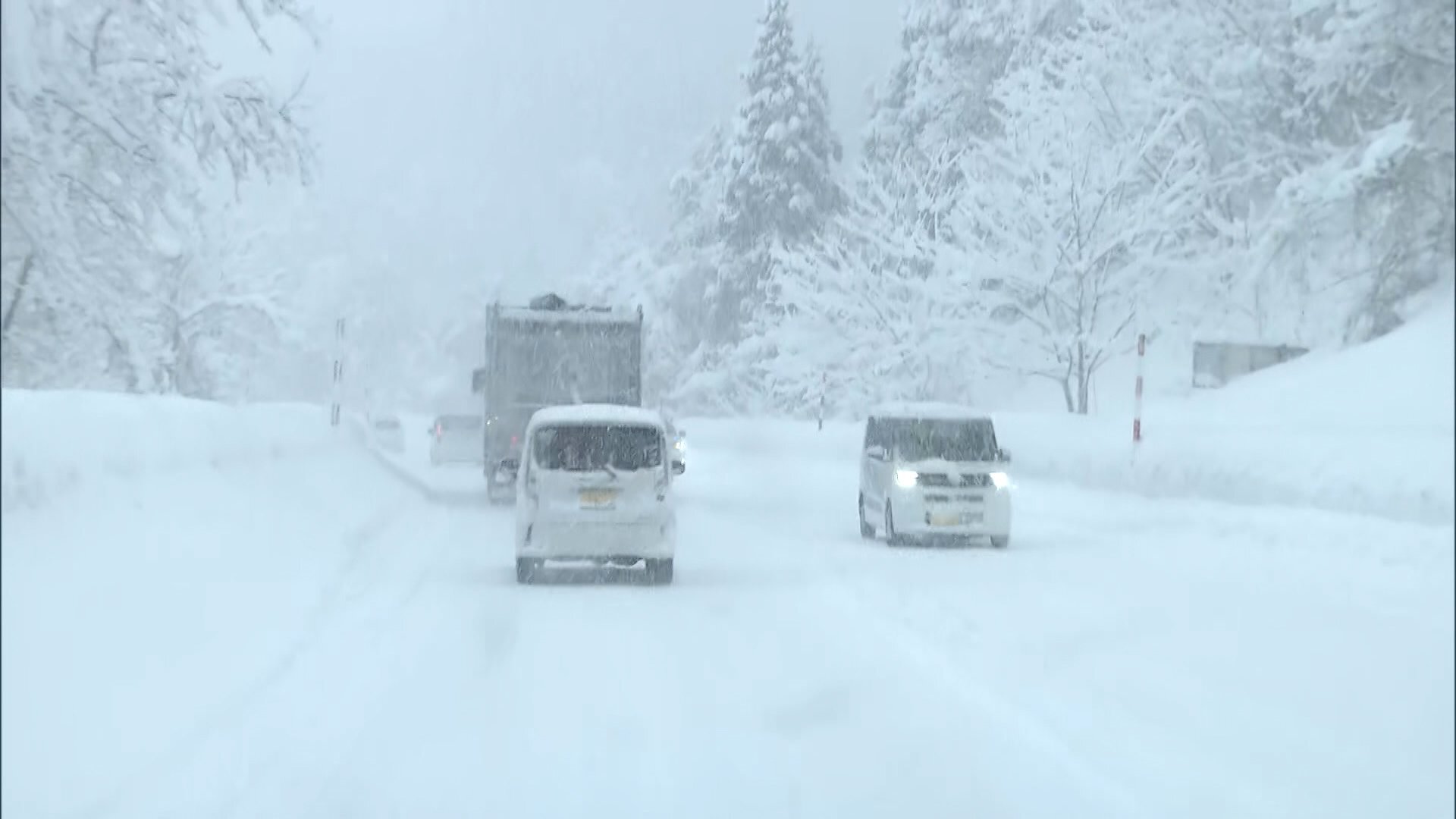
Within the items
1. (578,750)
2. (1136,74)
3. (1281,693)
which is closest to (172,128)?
(578,750)

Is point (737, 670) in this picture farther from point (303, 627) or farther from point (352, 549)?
point (352, 549)

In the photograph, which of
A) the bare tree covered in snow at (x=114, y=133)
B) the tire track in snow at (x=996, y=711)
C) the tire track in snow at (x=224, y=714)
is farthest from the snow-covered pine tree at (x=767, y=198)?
the tire track in snow at (x=996, y=711)

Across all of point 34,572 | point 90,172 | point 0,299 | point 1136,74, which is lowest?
point 34,572

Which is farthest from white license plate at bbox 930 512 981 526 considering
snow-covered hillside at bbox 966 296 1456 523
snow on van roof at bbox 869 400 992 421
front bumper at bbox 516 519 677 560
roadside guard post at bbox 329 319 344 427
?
roadside guard post at bbox 329 319 344 427

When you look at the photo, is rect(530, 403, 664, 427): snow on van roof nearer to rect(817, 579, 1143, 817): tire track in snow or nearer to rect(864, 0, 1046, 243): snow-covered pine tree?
rect(817, 579, 1143, 817): tire track in snow

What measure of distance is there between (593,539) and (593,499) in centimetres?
43

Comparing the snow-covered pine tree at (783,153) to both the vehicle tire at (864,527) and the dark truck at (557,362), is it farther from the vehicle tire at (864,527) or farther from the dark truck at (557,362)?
the vehicle tire at (864,527)

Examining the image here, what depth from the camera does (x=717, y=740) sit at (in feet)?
27.9

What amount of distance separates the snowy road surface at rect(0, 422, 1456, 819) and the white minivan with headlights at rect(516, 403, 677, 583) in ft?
1.71

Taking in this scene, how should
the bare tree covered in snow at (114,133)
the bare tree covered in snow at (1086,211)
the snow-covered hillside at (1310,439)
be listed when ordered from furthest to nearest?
the bare tree covered in snow at (1086,211)
the snow-covered hillside at (1310,439)
the bare tree covered in snow at (114,133)

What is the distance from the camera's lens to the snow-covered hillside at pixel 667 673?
23.6 feet

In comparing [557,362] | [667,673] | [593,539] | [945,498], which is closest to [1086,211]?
[557,362]

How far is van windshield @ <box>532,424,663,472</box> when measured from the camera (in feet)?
53.9

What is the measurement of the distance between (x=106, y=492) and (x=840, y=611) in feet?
23.3
